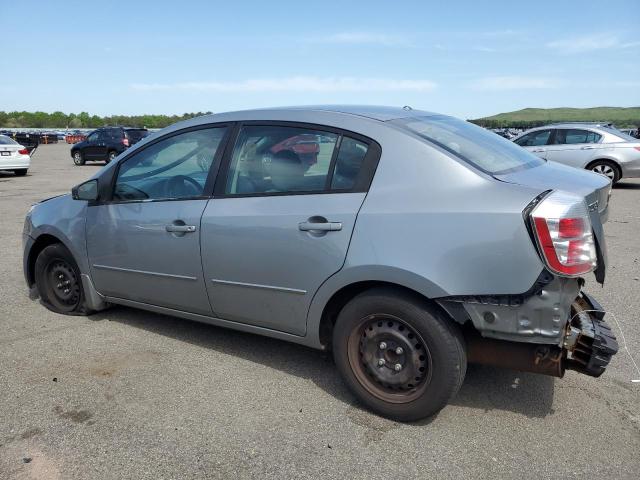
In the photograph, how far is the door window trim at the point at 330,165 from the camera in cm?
302

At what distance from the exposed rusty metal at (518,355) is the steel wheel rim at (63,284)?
328cm

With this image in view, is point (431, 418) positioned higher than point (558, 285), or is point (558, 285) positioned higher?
point (558, 285)

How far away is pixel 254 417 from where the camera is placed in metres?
3.05

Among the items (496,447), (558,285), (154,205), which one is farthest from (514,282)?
(154,205)

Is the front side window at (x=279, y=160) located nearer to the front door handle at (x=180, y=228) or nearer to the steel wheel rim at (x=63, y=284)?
the front door handle at (x=180, y=228)

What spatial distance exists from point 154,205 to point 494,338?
7.95ft

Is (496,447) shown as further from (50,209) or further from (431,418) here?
(50,209)

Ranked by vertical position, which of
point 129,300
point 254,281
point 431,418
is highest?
point 254,281

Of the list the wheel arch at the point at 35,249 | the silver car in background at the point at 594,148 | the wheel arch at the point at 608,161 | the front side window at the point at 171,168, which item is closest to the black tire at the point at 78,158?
the silver car in background at the point at 594,148

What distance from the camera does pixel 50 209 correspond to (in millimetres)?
4539

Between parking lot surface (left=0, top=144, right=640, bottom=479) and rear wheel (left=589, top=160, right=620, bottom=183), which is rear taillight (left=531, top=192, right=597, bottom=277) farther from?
rear wheel (left=589, top=160, right=620, bottom=183)

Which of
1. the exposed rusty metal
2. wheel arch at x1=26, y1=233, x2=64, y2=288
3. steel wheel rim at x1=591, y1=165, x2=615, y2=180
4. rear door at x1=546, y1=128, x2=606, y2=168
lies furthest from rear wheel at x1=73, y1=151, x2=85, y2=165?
the exposed rusty metal

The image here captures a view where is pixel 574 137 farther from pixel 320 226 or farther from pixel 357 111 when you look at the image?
pixel 320 226

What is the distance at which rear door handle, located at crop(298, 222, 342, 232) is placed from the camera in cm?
300
